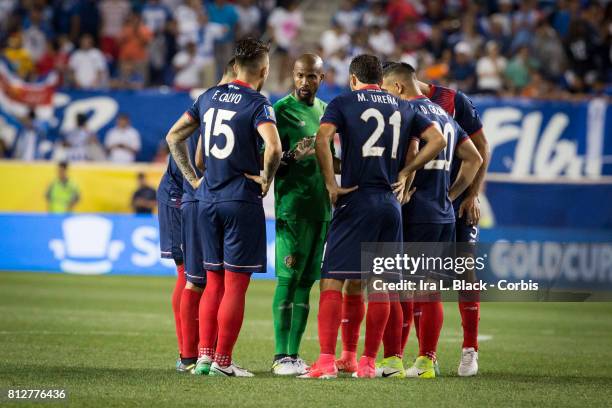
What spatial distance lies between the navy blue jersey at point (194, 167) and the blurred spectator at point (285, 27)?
45.8ft

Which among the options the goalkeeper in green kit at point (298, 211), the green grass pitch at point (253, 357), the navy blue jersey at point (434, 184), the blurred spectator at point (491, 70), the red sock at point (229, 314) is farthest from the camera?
the blurred spectator at point (491, 70)

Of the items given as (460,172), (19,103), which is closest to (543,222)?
(19,103)

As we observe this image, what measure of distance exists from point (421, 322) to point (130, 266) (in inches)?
412

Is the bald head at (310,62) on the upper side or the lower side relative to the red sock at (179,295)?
upper

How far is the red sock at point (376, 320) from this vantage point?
8312 mm

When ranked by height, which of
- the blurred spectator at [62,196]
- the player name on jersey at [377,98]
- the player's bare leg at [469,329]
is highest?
the player name on jersey at [377,98]

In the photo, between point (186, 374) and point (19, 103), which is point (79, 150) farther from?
point (186, 374)

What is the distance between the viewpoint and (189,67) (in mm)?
23203

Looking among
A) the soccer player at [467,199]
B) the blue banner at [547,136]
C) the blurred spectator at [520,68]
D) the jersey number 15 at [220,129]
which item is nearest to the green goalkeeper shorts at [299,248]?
the jersey number 15 at [220,129]

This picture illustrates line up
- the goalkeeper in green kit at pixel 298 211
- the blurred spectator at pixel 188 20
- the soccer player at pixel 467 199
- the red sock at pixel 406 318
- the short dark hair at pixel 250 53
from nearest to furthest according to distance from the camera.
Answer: the short dark hair at pixel 250 53 → the goalkeeper in green kit at pixel 298 211 → the soccer player at pixel 467 199 → the red sock at pixel 406 318 → the blurred spectator at pixel 188 20

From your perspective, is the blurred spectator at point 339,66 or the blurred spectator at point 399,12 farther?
the blurred spectator at point 399,12

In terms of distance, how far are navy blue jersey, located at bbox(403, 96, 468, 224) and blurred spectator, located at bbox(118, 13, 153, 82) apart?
15.2 metres

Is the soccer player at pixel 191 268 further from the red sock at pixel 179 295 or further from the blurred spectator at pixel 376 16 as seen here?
the blurred spectator at pixel 376 16

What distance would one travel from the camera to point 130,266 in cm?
1864
